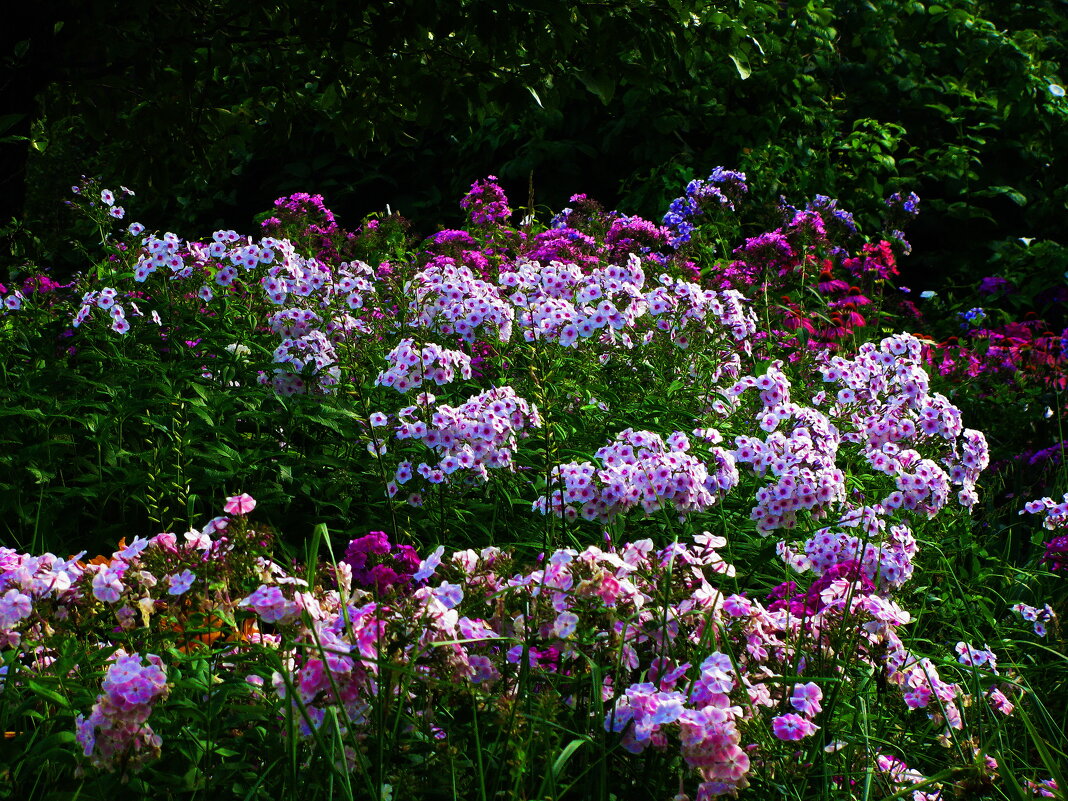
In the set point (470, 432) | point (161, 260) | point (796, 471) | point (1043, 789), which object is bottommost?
point (1043, 789)

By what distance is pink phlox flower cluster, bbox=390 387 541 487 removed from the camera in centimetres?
301

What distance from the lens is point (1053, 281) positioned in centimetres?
721

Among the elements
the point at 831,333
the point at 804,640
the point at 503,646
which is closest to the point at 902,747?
the point at 804,640

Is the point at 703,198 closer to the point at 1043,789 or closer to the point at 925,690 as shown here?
the point at 925,690

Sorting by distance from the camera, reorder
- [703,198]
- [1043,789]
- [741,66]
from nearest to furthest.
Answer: [1043,789]
[741,66]
[703,198]

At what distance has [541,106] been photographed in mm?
3877

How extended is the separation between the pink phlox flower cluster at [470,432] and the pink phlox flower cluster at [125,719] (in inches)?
52.3

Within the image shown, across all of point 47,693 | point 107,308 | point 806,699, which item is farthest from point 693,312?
point 47,693

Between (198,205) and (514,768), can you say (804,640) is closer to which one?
(514,768)

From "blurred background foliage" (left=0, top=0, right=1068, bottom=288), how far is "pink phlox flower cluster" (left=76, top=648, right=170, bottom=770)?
3.87 ft

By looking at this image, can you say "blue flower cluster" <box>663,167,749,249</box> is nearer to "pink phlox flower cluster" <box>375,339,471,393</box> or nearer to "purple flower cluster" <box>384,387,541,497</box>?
"pink phlox flower cluster" <box>375,339,471,393</box>

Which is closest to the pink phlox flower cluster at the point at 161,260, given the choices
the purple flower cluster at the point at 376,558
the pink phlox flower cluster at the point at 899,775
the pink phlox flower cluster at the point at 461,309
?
the pink phlox flower cluster at the point at 461,309

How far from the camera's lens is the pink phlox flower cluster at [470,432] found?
3.01 meters

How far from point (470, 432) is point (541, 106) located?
1.46 m
